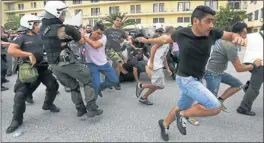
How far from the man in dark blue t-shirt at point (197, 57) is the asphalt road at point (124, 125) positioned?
25.9 inches

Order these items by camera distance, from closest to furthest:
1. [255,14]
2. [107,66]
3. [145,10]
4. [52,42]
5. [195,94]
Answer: [195,94]
[52,42]
[107,66]
[255,14]
[145,10]

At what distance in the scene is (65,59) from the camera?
3895 mm

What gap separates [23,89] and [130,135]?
6.08ft

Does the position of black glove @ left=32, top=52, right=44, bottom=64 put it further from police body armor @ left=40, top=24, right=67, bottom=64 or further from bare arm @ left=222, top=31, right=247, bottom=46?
bare arm @ left=222, top=31, right=247, bottom=46

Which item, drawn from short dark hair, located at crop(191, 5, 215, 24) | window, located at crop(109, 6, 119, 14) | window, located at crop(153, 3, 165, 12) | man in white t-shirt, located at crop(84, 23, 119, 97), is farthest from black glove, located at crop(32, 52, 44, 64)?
window, located at crop(109, 6, 119, 14)

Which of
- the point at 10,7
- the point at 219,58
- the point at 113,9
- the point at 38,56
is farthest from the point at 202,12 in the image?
the point at 10,7

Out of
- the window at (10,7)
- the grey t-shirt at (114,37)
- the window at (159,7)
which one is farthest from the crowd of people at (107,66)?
the window at (10,7)

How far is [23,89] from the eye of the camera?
396 cm

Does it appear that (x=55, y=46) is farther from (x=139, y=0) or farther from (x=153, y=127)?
(x=139, y=0)

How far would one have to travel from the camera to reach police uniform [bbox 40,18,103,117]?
3674 mm

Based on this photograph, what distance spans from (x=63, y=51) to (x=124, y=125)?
1484mm

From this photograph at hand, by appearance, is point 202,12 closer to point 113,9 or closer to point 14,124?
point 14,124

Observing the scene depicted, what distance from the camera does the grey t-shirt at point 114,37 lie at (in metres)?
5.94

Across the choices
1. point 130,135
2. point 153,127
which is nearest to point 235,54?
point 153,127
